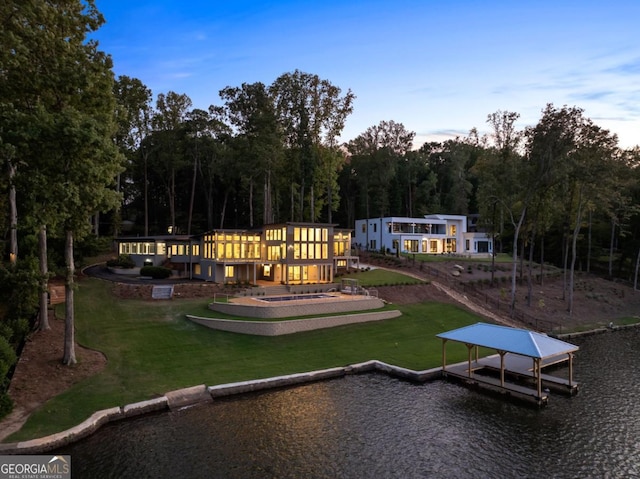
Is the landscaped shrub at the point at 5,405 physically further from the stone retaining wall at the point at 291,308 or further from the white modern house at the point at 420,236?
the white modern house at the point at 420,236

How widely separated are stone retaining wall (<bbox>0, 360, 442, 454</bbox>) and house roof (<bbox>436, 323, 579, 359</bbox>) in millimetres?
2619

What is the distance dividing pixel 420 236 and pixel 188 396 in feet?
155

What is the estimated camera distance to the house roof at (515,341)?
20.6 m

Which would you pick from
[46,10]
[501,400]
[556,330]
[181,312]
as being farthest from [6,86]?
[556,330]

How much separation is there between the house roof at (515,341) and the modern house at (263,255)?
1809 centimetres

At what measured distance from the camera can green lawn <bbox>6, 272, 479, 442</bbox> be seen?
59.9 ft

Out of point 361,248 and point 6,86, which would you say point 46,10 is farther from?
point 361,248

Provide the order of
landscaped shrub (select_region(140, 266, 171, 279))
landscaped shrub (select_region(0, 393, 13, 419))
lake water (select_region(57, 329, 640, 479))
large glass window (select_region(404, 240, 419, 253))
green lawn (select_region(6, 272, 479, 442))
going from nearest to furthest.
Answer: lake water (select_region(57, 329, 640, 479))
landscaped shrub (select_region(0, 393, 13, 419))
green lawn (select_region(6, 272, 479, 442))
landscaped shrub (select_region(140, 266, 171, 279))
large glass window (select_region(404, 240, 419, 253))

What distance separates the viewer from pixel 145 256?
44.7 metres

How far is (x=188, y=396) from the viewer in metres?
18.9

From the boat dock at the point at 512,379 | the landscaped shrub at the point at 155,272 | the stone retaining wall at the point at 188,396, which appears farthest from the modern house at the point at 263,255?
the boat dock at the point at 512,379

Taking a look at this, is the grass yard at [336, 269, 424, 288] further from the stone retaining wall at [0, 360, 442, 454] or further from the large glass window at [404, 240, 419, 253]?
the stone retaining wall at [0, 360, 442, 454]

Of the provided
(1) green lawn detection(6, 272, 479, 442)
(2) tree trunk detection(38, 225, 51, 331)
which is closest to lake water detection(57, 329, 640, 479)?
(1) green lawn detection(6, 272, 479, 442)

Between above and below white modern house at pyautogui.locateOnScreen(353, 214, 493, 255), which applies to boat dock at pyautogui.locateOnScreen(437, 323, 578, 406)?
below
